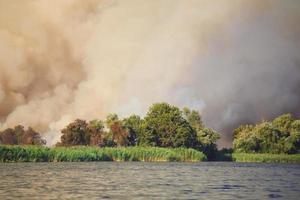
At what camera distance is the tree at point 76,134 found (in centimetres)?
12866

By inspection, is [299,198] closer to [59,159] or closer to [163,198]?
[163,198]

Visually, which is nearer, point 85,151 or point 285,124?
point 85,151

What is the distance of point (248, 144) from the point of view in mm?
133000

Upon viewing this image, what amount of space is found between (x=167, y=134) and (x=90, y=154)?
118 ft

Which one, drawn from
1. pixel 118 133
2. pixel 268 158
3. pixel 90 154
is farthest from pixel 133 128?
pixel 90 154

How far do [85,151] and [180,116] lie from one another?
41.9 m

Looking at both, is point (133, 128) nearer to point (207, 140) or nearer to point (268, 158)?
point (207, 140)

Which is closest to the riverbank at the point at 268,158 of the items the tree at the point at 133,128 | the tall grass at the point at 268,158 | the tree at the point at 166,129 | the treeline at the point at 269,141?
the tall grass at the point at 268,158

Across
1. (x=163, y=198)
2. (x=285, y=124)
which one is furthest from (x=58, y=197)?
(x=285, y=124)

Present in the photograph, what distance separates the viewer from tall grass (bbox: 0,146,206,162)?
78.3 metres

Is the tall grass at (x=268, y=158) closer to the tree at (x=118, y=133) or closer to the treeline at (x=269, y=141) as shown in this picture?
the treeline at (x=269, y=141)

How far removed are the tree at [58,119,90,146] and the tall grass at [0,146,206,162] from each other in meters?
29.6

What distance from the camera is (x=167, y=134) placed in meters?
125

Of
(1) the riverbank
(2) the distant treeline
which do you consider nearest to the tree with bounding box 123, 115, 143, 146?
(2) the distant treeline
